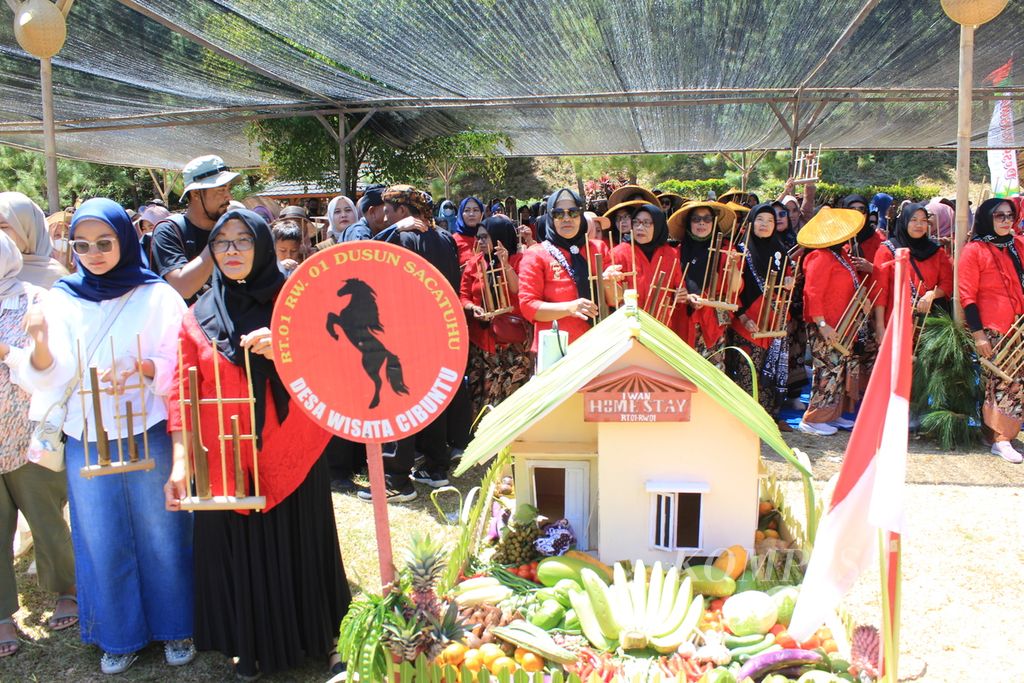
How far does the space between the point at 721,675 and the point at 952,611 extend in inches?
86.8

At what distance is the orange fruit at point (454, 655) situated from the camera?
244cm

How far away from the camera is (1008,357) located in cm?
563

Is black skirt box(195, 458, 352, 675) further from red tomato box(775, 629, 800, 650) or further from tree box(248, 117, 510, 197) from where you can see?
tree box(248, 117, 510, 197)

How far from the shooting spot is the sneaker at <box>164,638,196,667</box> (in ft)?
10.7

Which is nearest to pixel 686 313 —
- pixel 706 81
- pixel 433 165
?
pixel 706 81

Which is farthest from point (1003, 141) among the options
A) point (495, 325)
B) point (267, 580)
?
point (267, 580)

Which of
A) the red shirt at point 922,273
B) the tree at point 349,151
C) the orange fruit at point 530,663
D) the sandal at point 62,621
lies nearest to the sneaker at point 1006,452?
the red shirt at point 922,273

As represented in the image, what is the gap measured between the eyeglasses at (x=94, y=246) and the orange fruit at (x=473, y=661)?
79.1 inches

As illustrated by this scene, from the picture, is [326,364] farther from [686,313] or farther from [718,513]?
[686,313]

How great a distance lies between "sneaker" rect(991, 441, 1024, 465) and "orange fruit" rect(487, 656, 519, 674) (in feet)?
16.1

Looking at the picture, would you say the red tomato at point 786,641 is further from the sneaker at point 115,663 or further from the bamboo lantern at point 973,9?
the bamboo lantern at point 973,9

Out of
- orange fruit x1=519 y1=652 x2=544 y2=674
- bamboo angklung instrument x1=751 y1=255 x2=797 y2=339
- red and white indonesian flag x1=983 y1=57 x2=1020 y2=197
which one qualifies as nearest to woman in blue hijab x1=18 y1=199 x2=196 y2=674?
orange fruit x1=519 y1=652 x2=544 y2=674

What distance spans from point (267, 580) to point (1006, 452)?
5.43 metres

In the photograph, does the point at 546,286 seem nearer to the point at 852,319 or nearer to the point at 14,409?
the point at 14,409
